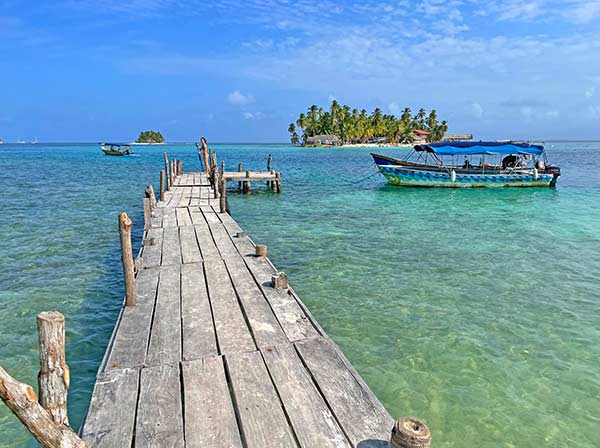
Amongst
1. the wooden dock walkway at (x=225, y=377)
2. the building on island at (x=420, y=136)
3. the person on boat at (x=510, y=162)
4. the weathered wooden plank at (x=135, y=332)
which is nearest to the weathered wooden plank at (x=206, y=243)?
the wooden dock walkway at (x=225, y=377)

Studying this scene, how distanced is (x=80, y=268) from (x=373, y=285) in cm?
745

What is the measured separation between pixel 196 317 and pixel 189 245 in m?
4.29

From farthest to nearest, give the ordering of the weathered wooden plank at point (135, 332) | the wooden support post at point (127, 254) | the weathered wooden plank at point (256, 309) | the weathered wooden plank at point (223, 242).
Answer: the weathered wooden plank at point (223, 242) → the wooden support post at point (127, 254) → the weathered wooden plank at point (256, 309) → the weathered wooden plank at point (135, 332)

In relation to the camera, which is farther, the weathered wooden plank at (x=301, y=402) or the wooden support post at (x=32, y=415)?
the weathered wooden plank at (x=301, y=402)

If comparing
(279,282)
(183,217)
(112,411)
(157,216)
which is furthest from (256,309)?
(157,216)

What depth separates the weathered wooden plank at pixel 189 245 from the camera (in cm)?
862

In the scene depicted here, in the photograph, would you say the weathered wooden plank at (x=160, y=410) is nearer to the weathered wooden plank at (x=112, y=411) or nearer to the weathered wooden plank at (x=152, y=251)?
the weathered wooden plank at (x=112, y=411)

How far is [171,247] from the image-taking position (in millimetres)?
9508

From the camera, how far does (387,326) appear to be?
7398 millimetres

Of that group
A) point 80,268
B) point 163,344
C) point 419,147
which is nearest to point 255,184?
point 419,147

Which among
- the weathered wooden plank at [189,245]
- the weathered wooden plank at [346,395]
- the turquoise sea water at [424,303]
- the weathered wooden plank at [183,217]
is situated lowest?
the turquoise sea water at [424,303]

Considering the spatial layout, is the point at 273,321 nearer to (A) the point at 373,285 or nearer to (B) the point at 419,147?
(A) the point at 373,285

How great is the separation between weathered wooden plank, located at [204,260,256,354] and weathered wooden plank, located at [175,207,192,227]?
487cm

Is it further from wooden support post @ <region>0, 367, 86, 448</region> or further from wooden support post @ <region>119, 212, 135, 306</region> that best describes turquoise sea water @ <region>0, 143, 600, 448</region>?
wooden support post @ <region>0, 367, 86, 448</region>
